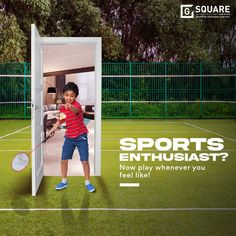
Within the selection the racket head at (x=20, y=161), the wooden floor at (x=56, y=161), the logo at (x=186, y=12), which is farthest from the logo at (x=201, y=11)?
the racket head at (x=20, y=161)

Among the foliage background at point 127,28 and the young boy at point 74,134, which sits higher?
the foliage background at point 127,28

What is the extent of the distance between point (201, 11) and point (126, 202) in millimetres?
27571

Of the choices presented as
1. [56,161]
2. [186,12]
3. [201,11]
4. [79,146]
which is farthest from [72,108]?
[201,11]

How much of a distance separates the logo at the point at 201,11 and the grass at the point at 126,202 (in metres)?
20.4

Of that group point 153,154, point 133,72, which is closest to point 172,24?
point 133,72

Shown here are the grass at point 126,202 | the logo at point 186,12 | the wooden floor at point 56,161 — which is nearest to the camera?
the grass at point 126,202

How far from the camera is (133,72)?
24.6 metres

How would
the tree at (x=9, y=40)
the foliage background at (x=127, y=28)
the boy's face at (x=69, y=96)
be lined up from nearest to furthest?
the boy's face at (x=69, y=96), the tree at (x=9, y=40), the foliage background at (x=127, y=28)

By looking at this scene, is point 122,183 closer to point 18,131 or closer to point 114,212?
point 114,212

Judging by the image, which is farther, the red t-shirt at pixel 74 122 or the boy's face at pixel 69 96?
the red t-shirt at pixel 74 122

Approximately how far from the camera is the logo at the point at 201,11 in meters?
30.3

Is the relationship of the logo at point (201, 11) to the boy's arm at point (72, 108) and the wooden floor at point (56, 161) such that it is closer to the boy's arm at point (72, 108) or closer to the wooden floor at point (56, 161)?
the wooden floor at point (56, 161)

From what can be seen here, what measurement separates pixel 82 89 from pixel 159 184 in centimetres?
2782

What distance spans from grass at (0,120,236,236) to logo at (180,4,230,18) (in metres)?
20.4
